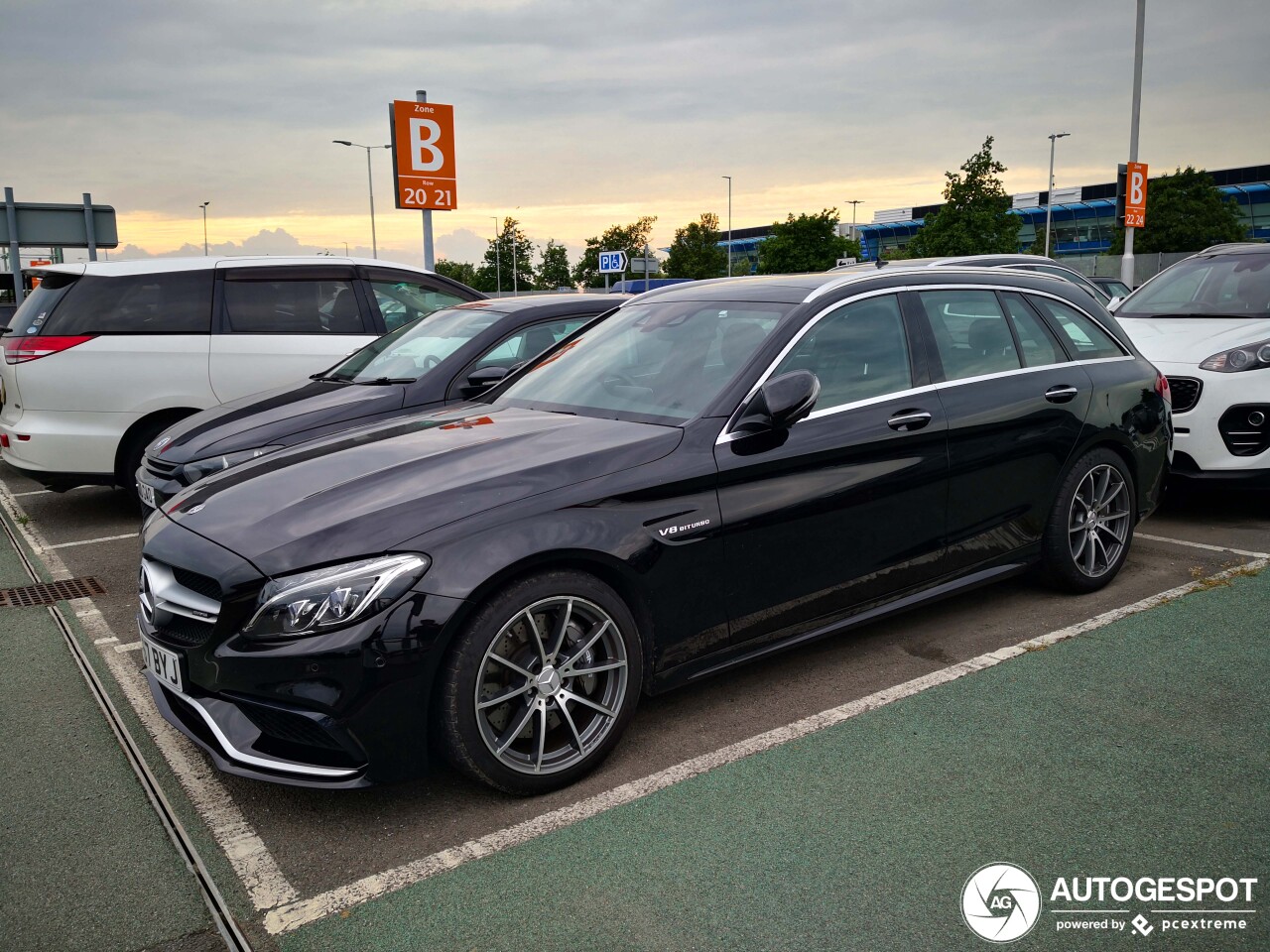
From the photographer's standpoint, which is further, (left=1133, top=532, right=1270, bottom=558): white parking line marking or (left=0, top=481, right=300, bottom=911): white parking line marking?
(left=1133, top=532, right=1270, bottom=558): white parking line marking

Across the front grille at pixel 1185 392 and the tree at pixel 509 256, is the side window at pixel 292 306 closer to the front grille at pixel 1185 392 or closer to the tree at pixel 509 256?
the front grille at pixel 1185 392

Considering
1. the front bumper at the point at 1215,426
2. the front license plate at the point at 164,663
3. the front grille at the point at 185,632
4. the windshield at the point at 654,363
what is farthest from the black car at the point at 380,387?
the front bumper at the point at 1215,426

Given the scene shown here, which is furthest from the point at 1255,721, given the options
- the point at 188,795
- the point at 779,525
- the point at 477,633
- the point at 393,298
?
the point at 393,298

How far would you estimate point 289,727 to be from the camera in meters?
2.93

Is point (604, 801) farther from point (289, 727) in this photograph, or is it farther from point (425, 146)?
point (425, 146)

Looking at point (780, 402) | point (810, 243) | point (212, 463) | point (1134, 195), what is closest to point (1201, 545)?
point (780, 402)

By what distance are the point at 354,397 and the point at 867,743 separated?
3.95m

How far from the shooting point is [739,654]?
146 inches

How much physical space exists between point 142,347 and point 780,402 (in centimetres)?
564

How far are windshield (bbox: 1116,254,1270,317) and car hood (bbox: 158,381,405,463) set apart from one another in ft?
18.9

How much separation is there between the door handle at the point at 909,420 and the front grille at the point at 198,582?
2563 millimetres

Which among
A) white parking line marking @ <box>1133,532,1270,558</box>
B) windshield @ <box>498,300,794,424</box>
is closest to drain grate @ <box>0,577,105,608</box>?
windshield @ <box>498,300,794,424</box>

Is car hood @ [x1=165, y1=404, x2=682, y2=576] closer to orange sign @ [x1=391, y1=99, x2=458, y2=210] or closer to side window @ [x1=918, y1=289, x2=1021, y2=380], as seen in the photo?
side window @ [x1=918, y1=289, x2=1021, y2=380]

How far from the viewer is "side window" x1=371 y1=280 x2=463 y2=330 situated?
843 centimetres
